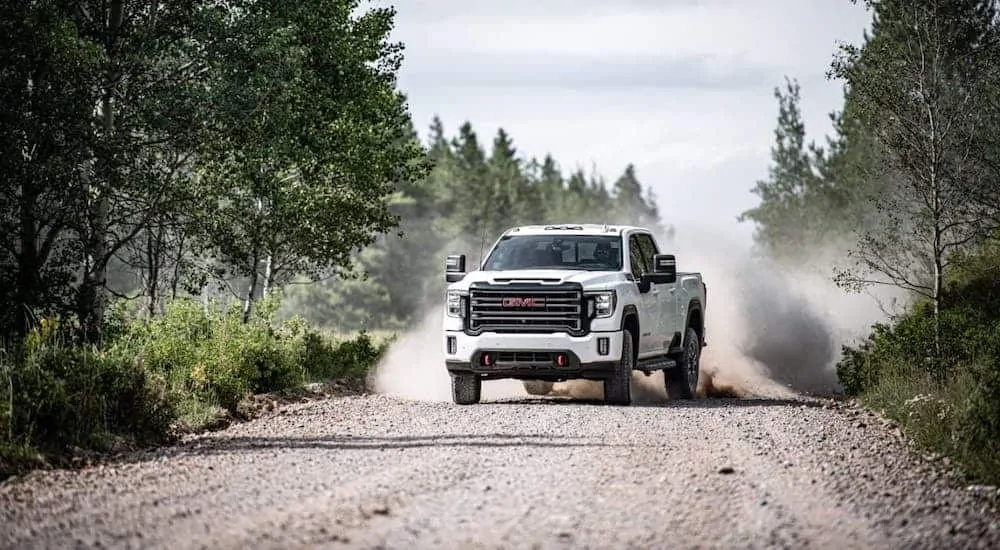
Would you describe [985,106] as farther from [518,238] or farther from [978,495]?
[978,495]

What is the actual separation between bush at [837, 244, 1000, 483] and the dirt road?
0.46 meters

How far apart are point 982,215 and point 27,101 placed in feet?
54.1

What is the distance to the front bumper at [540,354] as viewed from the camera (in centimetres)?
1683

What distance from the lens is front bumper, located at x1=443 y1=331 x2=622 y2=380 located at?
16.8 m

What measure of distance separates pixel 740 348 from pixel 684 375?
9.47m

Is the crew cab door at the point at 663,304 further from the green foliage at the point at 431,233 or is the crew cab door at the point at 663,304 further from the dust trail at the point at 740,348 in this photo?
the green foliage at the point at 431,233

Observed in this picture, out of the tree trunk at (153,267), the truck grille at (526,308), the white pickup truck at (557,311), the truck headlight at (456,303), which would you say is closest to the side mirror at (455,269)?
the white pickup truck at (557,311)

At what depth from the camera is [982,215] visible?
23766mm

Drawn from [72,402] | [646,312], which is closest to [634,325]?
[646,312]

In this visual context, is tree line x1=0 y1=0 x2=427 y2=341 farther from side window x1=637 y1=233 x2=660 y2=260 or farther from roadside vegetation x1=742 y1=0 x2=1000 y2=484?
roadside vegetation x1=742 y1=0 x2=1000 y2=484

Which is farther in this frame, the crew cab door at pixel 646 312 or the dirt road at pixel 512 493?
the crew cab door at pixel 646 312

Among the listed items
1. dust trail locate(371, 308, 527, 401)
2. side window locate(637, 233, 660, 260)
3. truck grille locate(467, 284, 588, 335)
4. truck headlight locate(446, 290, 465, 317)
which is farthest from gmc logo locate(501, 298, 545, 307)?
dust trail locate(371, 308, 527, 401)

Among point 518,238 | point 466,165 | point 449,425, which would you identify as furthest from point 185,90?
point 466,165

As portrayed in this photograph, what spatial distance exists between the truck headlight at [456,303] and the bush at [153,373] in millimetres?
2940
